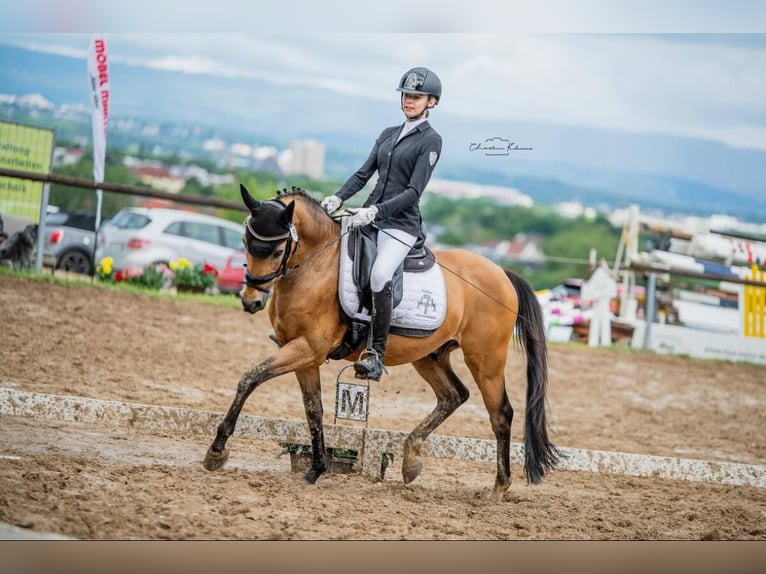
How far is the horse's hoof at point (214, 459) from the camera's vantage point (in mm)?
4531

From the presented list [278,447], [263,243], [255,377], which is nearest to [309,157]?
[278,447]

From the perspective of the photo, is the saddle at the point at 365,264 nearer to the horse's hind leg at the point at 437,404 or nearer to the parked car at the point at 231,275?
the horse's hind leg at the point at 437,404

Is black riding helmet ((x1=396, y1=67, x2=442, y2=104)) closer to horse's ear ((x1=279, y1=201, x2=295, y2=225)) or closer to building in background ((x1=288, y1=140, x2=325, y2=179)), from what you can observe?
horse's ear ((x1=279, y1=201, x2=295, y2=225))

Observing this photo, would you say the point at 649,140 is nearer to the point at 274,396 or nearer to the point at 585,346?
the point at 585,346

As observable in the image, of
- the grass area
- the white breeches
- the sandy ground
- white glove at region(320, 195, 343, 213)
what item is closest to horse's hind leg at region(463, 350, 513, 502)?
the sandy ground

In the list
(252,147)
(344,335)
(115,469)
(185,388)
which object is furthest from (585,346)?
(252,147)

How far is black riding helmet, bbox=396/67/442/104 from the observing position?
4750 millimetres

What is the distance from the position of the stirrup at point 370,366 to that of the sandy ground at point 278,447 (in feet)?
1.95

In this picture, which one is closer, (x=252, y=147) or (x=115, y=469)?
(x=115, y=469)

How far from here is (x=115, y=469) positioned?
450cm

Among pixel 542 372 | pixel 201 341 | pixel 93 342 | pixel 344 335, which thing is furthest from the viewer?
pixel 201 341

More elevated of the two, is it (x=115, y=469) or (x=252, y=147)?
(x=252, y=147)

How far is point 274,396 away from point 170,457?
2.34m

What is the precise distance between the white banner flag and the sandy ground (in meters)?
1.28
